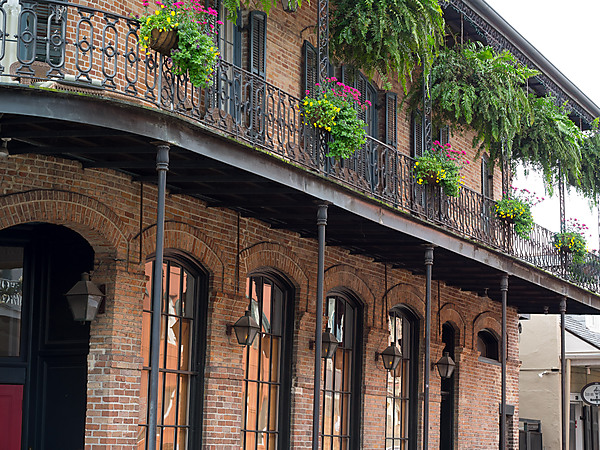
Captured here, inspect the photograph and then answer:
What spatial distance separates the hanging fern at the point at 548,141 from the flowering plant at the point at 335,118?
6.63 metres

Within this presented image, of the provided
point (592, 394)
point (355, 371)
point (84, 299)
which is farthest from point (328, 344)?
point (592, 394)

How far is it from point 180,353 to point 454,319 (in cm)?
752

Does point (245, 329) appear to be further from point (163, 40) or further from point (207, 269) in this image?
point (163, 40)

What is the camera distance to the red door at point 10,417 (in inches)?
408

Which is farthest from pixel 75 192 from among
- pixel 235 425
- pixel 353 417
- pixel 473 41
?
pixel 473 41

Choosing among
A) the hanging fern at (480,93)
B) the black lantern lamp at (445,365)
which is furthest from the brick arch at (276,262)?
the black lantern lamp at (445,365)

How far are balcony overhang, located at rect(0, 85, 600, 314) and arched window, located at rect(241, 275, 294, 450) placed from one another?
0.96 m

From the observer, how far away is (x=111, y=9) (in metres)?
10.8

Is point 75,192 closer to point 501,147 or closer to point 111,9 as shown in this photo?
point 111,9

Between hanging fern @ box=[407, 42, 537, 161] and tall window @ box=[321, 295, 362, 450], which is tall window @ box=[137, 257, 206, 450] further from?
hanging fern @ box=[407, 42, 537, 161]

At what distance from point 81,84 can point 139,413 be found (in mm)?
3949

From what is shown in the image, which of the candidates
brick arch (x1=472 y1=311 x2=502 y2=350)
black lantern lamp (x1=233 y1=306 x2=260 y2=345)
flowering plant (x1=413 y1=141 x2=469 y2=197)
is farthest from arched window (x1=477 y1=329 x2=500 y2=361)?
black lantern lamp (x1=233 y1=306 x2=260 y2=345)

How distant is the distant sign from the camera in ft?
76.6

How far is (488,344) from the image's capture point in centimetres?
2033
